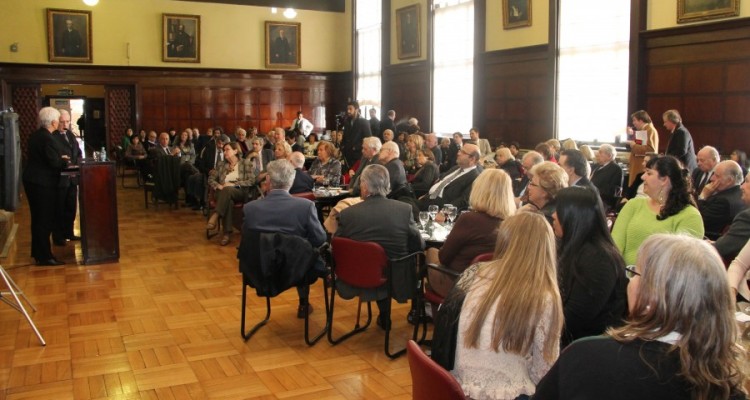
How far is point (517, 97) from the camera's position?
13.7m

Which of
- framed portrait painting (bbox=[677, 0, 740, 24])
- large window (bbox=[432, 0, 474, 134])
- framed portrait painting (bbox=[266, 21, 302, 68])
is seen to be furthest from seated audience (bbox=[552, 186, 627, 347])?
framed portrait painting (bbox=[266, 21, 302, 68])

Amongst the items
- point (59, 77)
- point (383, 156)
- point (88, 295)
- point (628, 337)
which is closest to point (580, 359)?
point (628, 337)

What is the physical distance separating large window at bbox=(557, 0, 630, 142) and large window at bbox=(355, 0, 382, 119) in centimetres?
702

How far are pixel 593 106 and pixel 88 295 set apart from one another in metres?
9.02

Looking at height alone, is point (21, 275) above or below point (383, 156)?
below

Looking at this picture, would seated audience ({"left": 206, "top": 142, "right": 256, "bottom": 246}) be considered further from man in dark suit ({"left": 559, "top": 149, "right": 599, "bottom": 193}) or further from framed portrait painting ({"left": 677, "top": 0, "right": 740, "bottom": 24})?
framed portrait painting ({"left": 677, "top": 0, "right": 740, "bottom": 24})

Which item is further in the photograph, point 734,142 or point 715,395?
point 734,142

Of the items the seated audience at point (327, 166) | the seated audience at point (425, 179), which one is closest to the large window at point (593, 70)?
the seated audience at point (425, 179)

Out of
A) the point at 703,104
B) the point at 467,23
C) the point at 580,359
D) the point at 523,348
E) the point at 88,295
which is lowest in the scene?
the point at 88,295

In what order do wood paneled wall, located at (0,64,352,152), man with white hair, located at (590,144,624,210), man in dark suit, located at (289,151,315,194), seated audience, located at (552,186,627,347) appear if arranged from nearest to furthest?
seated audience, located at (552,186,627,347), man with white hair, located at (590,144,624,210), man in dark suit, located at (289,151,315,194), wood paneled wall, located at (0,64,352,152)

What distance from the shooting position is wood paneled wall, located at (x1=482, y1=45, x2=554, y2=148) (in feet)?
42.5

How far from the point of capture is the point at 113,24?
18.2 meters

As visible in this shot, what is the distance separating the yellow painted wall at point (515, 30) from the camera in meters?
12.7

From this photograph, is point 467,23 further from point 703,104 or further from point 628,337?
point 628,337
